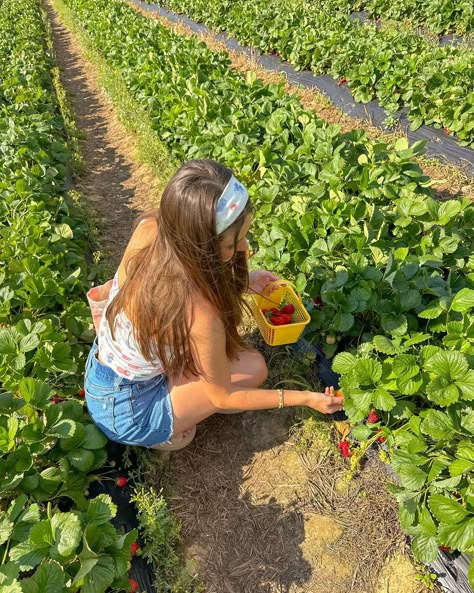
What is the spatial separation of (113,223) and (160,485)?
3266 mm

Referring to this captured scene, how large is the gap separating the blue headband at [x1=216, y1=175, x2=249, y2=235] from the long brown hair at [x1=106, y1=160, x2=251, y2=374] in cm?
2

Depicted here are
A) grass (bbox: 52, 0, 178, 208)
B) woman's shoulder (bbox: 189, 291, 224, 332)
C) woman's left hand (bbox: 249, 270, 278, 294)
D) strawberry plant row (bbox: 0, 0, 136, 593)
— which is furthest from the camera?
grass (bbox: 52, 0, 178, 208)

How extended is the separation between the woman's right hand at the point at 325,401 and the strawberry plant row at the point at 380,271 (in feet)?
0.43

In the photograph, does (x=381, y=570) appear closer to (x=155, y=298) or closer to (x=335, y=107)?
(x=155, y=298)

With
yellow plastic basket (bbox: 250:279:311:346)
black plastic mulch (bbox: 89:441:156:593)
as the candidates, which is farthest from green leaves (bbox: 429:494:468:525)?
black plastic mulch (bbox: 89:441:156:593)

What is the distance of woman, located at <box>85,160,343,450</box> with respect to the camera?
1612 mm

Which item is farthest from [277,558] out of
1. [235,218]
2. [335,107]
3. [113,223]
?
[335,107]

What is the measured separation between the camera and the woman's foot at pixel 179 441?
96.8 inches

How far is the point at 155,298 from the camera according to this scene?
1781 millimetres

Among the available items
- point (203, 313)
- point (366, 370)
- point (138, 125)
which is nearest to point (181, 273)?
point (203, 313)

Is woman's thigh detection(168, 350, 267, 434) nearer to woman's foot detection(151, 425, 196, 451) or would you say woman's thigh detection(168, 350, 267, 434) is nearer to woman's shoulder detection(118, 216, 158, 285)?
woman's foot detection(151, 425, 196, 451)

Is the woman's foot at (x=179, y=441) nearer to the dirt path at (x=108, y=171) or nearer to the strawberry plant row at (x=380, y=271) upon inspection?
the strawberry plant row at (x=380, y=271)

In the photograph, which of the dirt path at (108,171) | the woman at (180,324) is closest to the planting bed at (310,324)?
the woman at (180,324)

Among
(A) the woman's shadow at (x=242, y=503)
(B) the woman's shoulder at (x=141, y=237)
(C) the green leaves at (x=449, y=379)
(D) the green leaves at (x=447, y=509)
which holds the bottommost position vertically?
A: (A) the woman's shadow at (x=242, y=503)
